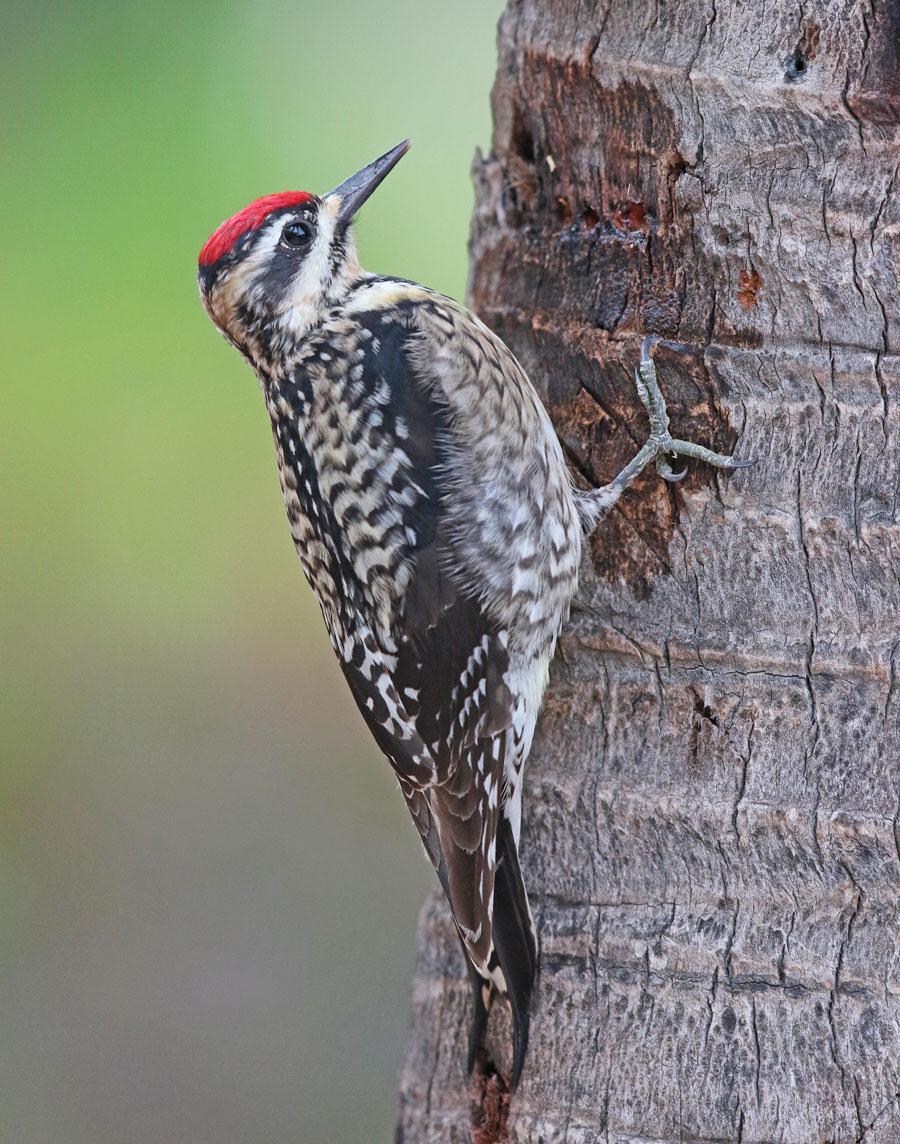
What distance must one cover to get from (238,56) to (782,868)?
525 centimetres

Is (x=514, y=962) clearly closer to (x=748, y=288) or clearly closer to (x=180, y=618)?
(x=748, y=288)

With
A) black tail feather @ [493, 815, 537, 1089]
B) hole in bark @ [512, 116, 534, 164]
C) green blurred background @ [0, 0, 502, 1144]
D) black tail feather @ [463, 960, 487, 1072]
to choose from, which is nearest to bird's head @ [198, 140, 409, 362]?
hole in bark @ [512, 116, 534, 164]

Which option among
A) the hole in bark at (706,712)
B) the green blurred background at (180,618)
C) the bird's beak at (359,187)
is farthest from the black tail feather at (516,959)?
the green blurred background at (180,618)

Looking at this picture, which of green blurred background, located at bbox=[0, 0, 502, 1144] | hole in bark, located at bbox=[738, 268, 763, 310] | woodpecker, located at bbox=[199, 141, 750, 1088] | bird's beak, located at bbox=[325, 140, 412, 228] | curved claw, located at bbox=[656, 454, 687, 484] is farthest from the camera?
green blurred background, located at bbox=[0, 0, 502, 1144]

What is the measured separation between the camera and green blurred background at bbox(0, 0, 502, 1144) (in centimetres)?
670

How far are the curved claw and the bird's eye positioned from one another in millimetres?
1227

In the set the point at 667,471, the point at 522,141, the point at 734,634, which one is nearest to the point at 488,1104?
the point at 734,634

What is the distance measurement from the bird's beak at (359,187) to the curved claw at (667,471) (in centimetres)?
125

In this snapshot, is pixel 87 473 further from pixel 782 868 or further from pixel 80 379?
pixel 782 868

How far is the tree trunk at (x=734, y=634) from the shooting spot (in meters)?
2.91

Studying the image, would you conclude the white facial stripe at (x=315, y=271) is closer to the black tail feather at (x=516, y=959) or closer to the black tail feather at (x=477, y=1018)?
the black tail feather at (x=516, y=959)

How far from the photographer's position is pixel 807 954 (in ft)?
9.53

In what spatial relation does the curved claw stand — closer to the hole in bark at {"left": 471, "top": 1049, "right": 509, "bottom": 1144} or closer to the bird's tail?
the bird's tail

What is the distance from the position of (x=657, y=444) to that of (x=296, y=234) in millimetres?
1233
